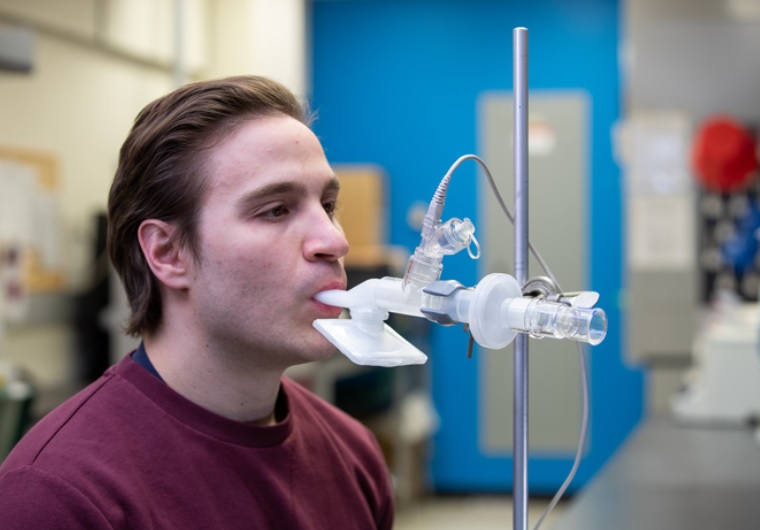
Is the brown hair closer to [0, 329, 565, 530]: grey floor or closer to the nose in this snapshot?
the nose

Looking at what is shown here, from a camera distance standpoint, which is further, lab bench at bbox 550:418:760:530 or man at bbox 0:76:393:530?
lab bench at bbox 550:418:760:530

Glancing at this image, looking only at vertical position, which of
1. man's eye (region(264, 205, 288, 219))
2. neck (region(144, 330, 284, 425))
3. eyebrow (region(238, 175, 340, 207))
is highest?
eyebrow (region(238, 175, 340, 207))

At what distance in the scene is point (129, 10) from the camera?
3723mm

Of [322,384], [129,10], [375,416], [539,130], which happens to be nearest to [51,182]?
[129,10]

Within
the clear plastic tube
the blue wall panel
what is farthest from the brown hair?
the blue wall panel

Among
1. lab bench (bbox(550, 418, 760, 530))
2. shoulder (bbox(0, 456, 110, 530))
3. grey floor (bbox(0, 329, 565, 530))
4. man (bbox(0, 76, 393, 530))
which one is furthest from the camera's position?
grey floor (bbox(0, 329, 565, 530))

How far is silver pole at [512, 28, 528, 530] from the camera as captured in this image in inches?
36.8

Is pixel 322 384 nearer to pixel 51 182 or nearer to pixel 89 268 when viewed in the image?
pixel 89 268

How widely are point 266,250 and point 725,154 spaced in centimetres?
209

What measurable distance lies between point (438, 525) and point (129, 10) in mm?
2723

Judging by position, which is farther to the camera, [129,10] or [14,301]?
[129,10]

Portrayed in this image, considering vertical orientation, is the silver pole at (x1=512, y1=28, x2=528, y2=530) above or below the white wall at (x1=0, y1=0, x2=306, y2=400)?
below

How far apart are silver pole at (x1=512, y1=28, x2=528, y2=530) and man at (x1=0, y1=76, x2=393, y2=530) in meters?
0.25

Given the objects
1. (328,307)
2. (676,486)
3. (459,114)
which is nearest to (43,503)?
(328,307)
